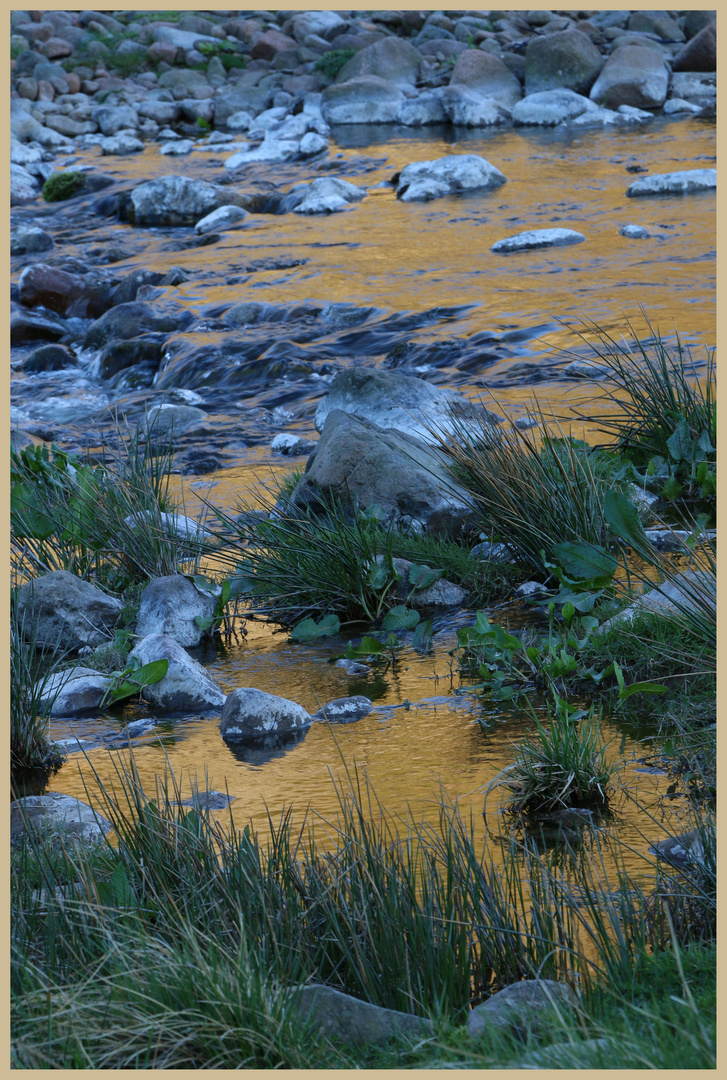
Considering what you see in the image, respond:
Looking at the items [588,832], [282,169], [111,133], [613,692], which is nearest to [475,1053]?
[588,832]

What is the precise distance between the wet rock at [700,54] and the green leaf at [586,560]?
19.6 meters

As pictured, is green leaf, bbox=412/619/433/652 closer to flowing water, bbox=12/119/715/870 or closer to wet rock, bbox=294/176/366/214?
flowing water, bbox=12/119/715/870

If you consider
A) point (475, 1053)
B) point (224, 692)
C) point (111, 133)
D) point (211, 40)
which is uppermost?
point (211, 40)

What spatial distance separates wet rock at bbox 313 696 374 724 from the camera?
4.14 m

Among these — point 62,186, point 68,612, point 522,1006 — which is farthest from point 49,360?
point 522,1006

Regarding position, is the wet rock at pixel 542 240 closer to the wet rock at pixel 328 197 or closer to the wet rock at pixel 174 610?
the wet rock at pixel 328 197

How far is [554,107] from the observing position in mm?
20109

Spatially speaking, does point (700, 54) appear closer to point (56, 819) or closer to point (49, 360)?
point (49, 360)

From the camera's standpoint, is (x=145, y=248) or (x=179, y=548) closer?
(x=179, y=548)

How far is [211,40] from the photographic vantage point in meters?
31.2

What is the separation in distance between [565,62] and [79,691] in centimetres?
2033

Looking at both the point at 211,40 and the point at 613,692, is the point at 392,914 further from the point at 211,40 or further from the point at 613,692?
the point at 211,40

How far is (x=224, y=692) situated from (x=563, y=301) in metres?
7.04

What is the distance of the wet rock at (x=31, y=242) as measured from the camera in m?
16.2
